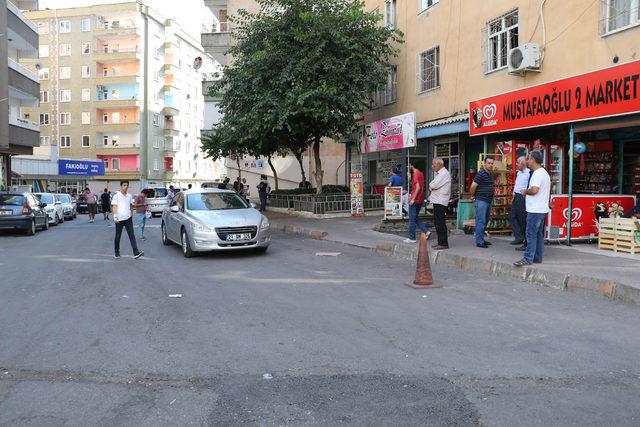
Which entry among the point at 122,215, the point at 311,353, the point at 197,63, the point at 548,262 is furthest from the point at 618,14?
the point at 197,63

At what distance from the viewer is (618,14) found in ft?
38.0

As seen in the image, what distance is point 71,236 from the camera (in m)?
17.8

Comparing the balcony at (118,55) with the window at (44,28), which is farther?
the window at (44,28)

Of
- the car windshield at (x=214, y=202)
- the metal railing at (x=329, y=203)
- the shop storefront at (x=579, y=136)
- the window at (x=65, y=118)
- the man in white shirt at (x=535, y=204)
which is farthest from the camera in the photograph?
the window at (x=65, y=118)

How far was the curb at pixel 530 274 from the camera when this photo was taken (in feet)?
23.9

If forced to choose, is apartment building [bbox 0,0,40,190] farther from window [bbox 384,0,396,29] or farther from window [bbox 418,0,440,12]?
window [bbox 418,0,440,12]

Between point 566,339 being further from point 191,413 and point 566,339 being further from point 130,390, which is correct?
point 130,390

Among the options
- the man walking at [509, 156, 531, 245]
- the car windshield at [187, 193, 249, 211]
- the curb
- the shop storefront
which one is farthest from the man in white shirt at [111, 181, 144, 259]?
the shop storefront

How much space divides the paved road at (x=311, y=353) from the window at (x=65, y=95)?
2222 inches

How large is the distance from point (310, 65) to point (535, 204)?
12172 millimetres

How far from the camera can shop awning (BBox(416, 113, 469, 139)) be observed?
15.8 m

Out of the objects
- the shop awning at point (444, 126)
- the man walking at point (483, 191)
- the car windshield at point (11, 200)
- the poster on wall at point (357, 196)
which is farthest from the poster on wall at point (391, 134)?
the car windshield at point (11, 200)

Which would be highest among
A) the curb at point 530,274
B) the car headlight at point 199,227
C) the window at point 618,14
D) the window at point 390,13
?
the window at point 390,13

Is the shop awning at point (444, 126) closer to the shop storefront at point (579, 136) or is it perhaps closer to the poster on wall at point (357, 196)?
the shop storefront at point (579, 136)
